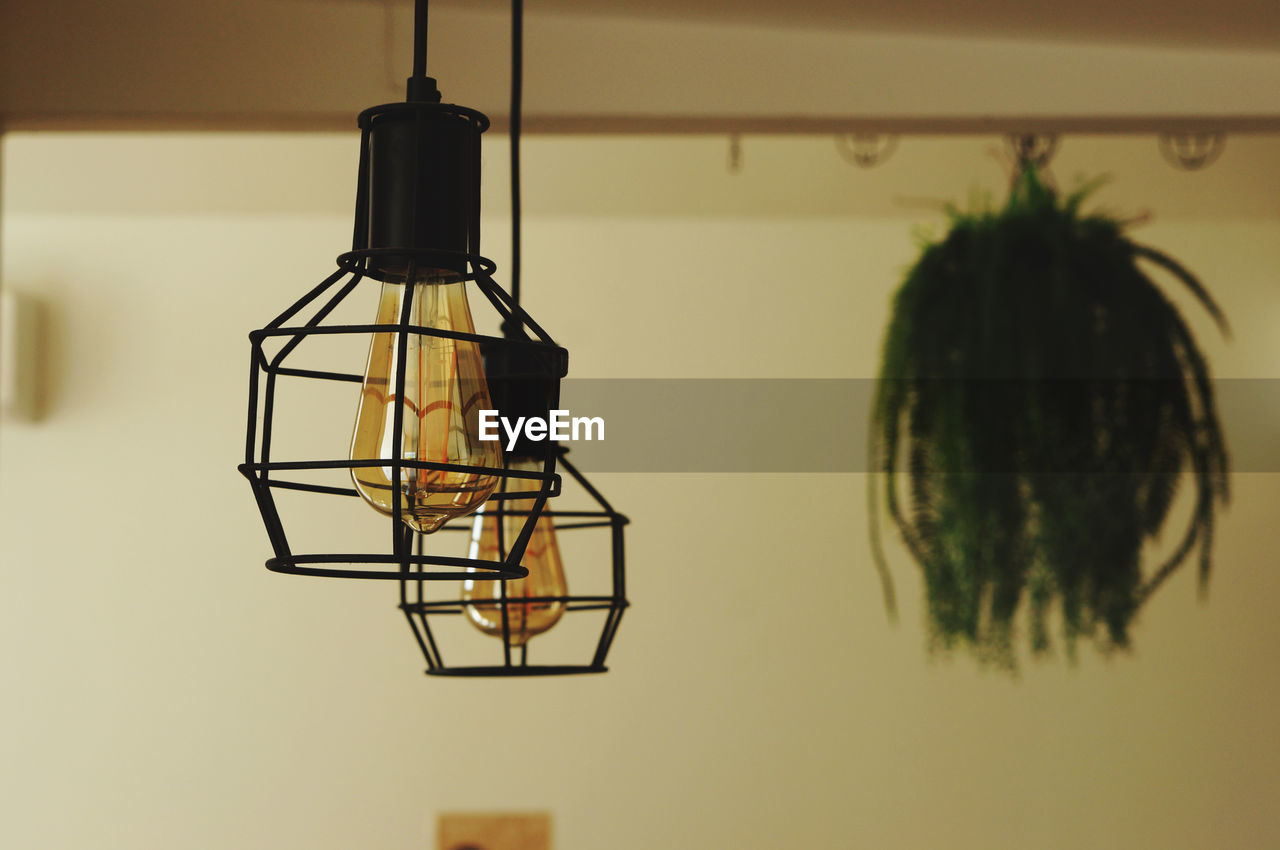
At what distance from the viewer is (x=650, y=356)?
79.4 inches

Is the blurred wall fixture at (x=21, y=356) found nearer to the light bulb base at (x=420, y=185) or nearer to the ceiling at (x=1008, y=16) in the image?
the ceiling at (x=1008, y=16)

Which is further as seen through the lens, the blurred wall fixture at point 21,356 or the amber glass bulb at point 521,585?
the blurred wall fixture at point 21,356

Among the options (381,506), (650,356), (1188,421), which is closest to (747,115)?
(650,356)

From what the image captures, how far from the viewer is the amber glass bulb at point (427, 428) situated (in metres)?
0.43

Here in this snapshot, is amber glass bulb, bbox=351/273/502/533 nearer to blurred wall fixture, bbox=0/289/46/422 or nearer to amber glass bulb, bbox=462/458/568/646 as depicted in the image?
amber glass bulb, bbox=462/458/568/646

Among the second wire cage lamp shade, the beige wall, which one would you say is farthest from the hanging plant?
the second wire cage lamp shade

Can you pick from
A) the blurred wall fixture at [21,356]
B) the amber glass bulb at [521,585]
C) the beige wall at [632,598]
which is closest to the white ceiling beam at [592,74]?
the beige wall at [632,598]

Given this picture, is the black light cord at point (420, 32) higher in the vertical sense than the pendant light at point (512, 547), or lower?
higher

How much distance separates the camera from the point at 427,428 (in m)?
0.43

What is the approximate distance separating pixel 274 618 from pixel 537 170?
0.92 m

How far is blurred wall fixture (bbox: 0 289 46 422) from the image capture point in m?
1.97

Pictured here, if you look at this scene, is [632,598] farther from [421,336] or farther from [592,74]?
[421,336]

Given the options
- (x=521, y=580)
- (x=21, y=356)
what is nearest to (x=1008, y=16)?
(x=521, y=580)

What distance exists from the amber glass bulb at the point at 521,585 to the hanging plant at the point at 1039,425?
118 centimetres
